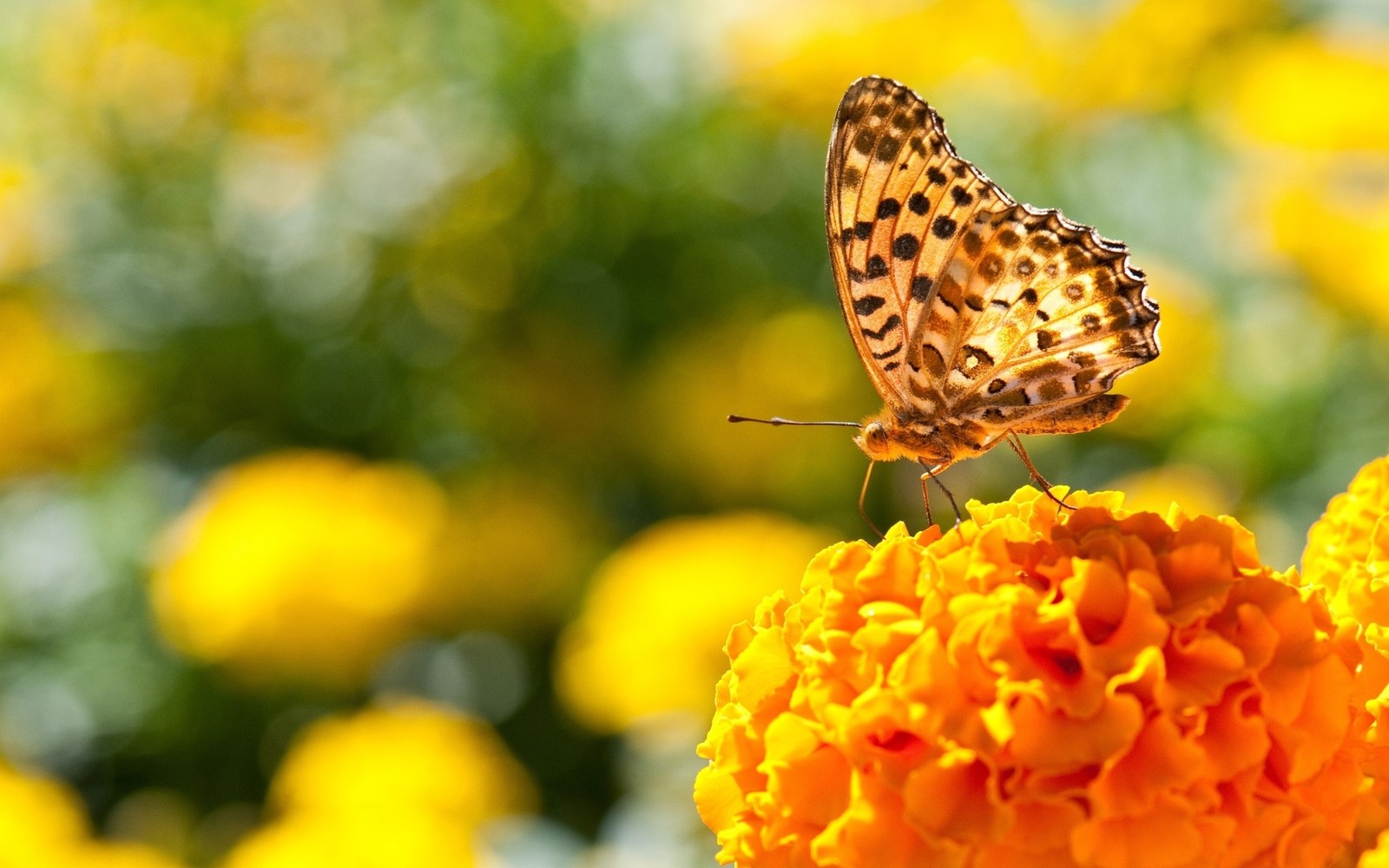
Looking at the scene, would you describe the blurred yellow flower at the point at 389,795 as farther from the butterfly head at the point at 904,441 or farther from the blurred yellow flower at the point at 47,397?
the blurred yellow flower at the point at 47,397

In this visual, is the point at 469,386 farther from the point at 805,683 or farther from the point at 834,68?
the point at 805,683

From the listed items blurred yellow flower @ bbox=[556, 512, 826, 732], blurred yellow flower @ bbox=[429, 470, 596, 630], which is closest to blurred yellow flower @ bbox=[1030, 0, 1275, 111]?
blurred yellow flower @ bbox=[556, 512, 826, 732]

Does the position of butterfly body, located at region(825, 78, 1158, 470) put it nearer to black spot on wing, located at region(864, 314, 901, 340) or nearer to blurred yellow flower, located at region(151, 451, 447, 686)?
black spot on wing, located at region(864, 314, 901, 340)

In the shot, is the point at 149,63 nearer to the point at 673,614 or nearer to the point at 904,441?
the point at 673,614

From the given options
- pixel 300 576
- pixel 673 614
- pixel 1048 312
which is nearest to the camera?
pixel 1048 312

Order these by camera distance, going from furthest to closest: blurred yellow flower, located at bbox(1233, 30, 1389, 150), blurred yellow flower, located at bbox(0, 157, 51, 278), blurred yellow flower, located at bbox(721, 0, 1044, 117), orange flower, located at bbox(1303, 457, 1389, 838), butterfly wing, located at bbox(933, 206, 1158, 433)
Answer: blurred yellow flower, located at bbox(0, 157, 51, 278) → blurred yellow flower, located at bbox(721, 0, 1044, 117) → blurred yellow flower, located at bbox(1233, 30, 1389, 150) → butterfly wing, located at bbox(933, 206, 1158, 433) → orange flower, located at bbox(1303, 457, 1389, 838)

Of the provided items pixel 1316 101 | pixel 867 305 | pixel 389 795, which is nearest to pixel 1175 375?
pixel 1316 101

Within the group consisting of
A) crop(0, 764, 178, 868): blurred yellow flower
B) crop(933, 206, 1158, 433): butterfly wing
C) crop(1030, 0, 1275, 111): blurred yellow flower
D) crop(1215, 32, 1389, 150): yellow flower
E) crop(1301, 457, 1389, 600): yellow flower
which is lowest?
crop(0, 764, 178, 868): blurred yellow flower
